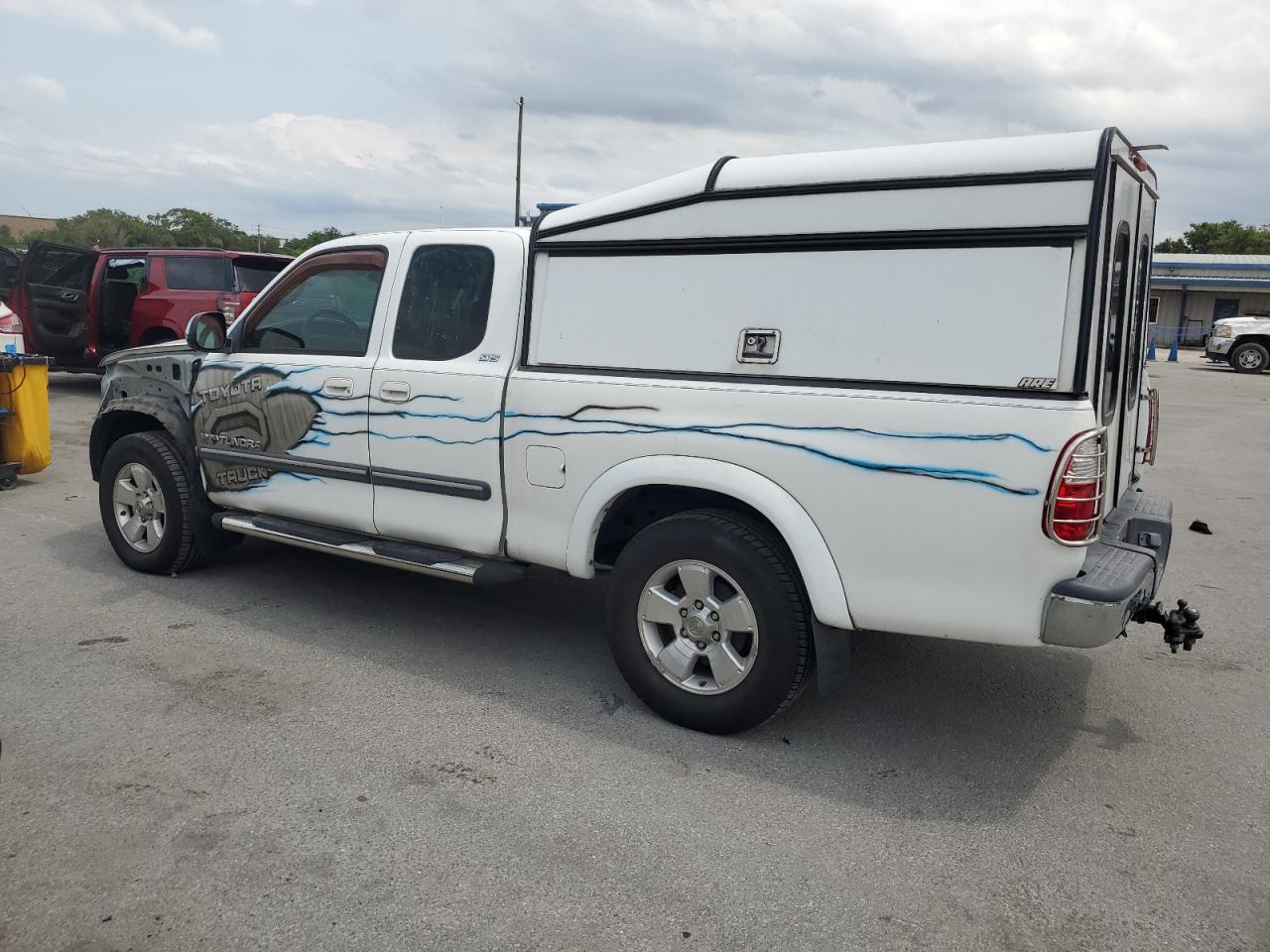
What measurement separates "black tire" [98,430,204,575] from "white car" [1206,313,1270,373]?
25889mm

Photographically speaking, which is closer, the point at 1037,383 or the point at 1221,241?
the point at 1037,383

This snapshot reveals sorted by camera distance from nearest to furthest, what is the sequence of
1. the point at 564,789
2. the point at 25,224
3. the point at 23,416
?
the point at 564,789, the point at 23,416, the point at 25,224

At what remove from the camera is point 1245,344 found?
2466 cm

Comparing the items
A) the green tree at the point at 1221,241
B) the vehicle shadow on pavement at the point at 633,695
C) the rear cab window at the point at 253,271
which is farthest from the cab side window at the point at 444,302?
the green tree at the point at 1221,241

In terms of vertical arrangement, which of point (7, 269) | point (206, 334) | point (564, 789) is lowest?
point (564, 789)

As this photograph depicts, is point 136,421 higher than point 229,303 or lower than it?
lower

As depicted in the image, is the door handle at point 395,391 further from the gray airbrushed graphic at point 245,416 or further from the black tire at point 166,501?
the black tire at point 166,501

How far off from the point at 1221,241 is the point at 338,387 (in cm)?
6886

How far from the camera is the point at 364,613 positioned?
17.3 ft

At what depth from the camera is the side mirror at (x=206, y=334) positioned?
17.4 feet

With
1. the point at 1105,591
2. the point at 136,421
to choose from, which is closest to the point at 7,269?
the point at 136,421

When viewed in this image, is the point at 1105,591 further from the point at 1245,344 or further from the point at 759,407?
the point at 1245,344

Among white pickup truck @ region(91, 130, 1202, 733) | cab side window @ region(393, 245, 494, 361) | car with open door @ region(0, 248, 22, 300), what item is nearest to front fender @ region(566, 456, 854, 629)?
white pickup truck @ region(91, 130, 1202, 733)

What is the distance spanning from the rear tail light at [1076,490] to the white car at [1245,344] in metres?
25.4
